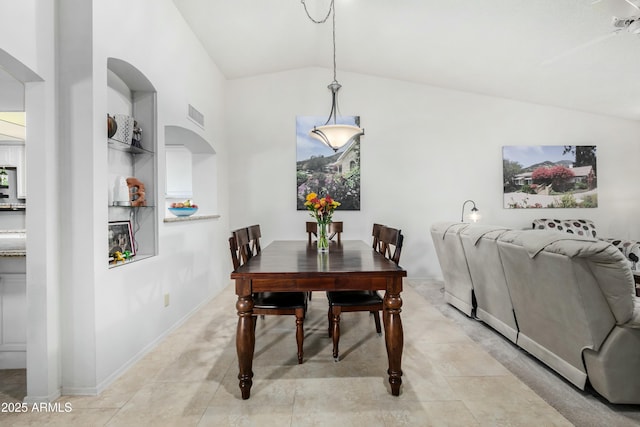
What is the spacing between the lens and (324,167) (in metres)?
4.80

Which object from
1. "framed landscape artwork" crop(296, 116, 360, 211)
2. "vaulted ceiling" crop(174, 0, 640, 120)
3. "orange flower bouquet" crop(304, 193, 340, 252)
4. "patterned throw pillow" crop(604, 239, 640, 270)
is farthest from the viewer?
"framed landscape artwork" crop(296, 116, 360, 211)

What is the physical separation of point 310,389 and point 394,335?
62 centimetres

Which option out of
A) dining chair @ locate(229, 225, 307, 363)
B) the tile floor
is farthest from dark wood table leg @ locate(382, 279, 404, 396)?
dining chair @ locate(229, 225, 307, 363)

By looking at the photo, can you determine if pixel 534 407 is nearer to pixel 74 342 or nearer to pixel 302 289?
pixel 302 289

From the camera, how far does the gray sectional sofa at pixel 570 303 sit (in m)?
1.60

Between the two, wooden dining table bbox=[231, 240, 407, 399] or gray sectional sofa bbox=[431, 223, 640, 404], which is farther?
wooden dining table bbox=[231, 240, 407, 399]

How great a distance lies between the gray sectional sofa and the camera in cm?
160

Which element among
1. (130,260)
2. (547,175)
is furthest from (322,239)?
(547,175)

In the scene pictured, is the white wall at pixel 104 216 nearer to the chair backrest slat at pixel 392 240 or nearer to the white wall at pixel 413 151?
the white wall at pixel 413 151

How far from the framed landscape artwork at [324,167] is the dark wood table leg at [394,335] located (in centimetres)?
301

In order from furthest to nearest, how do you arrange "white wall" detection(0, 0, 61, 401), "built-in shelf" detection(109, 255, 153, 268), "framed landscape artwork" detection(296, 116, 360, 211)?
"framed landscape artwork" detection(296, 116, 360, 211), "built-in shelf" detection(109, 255, 153, 268), "white wall" detection(0, 0, 61, 401)

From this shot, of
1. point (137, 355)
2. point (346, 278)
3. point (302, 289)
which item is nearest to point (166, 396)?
point (137, 355)

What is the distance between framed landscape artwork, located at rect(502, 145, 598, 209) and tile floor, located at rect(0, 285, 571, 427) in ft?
10.4

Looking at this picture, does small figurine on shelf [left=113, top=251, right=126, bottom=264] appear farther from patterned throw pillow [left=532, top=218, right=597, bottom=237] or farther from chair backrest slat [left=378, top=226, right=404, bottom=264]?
patterned throw pillow [left=532, top=218, right=597, bottom=237]
